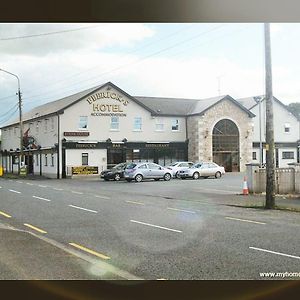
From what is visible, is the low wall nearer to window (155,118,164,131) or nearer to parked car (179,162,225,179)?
window (155,118,164,131)

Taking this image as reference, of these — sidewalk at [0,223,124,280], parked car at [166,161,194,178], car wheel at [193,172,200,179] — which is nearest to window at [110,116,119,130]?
parked car at [166,161,194,178]

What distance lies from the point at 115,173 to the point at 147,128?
892cm

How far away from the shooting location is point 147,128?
25.1 meters

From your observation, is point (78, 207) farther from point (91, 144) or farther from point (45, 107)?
point (45, 107)

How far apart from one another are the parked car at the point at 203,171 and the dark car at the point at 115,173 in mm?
4165

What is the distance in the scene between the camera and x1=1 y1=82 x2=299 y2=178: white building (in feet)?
70.5

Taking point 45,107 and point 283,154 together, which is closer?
point 283,154

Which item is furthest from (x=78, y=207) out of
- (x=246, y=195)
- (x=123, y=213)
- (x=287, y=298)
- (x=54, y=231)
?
(x=287, y=298)

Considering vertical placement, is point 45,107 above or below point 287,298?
above

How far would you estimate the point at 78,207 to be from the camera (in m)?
16.6

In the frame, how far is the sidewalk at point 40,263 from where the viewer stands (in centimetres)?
716

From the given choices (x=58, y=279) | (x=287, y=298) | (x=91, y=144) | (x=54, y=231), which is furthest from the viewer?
(x=91, y=144)

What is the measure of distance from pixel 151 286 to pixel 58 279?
1395 mm

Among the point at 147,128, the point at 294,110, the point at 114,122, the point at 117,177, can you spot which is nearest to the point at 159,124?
the point at 147,128
